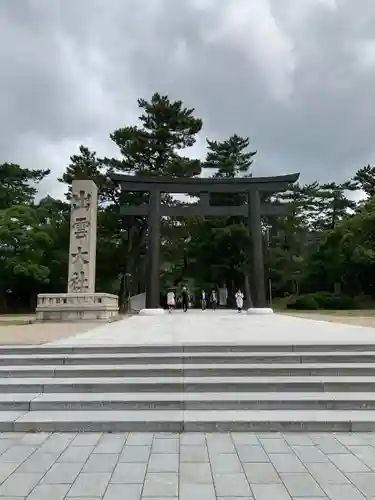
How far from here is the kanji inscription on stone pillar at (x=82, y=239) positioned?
51.5 feet

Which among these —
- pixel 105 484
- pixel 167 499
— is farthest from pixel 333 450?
pixel 105 484

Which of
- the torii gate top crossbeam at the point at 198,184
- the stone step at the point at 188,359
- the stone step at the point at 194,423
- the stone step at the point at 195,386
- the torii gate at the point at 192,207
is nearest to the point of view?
the stone step at the point at 194,423

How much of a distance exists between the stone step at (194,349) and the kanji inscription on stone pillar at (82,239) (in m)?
9.77

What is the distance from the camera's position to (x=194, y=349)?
236 inches

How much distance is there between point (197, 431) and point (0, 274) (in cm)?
3052

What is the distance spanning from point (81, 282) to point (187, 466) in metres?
13.0

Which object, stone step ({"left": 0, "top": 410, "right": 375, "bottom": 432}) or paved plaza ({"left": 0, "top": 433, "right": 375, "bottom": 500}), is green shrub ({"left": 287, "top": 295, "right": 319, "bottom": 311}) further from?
paved plaza ({"left": 0, "top": 433, "right": 375, "bottom": 500})

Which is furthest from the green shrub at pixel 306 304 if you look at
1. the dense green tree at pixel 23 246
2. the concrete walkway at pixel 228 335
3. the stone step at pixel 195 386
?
the stone step at pixel 195 386

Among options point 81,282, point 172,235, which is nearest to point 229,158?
point 172,235

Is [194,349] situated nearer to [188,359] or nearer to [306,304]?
[188,359]

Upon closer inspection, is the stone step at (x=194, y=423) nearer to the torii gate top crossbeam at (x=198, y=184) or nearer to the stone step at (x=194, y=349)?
the stone step at (x=194, y=349)

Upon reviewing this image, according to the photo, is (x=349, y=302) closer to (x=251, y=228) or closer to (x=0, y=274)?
(x=251, y=228)

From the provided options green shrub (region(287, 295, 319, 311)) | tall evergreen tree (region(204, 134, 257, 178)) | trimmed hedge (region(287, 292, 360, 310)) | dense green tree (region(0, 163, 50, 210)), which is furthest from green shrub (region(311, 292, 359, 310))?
dense green tree (region(0, 163, 50, 210))

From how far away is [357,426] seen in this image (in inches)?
165
